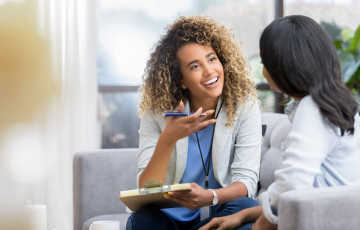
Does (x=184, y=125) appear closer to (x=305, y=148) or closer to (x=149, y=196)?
(x=149, y=196)

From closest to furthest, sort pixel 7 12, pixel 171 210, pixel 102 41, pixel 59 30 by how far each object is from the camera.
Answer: pixel 7 12, pixel 171 210, pixel 59 30, pixel 102 41

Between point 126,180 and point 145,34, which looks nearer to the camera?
point 126,180

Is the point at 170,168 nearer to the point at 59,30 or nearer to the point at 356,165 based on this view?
the point at 356,165

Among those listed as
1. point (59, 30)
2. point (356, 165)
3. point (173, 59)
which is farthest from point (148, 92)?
point (59, 30)

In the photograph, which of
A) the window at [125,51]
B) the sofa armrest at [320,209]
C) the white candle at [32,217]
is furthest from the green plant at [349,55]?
the white candle at [32,217]

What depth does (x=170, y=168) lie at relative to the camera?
170 cm

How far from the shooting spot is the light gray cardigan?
163 centimetres

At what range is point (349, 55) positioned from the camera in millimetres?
3635

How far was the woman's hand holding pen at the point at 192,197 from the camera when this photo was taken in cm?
139

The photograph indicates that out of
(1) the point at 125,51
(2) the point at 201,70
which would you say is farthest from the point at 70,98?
(2) the point at 201,70

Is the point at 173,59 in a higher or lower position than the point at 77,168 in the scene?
higher

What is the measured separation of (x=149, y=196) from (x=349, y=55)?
9.15 feet

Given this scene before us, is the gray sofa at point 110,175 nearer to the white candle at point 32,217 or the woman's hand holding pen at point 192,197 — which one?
the woman's hand holding pen at point 192,197

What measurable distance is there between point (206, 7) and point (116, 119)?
3.83 ft
